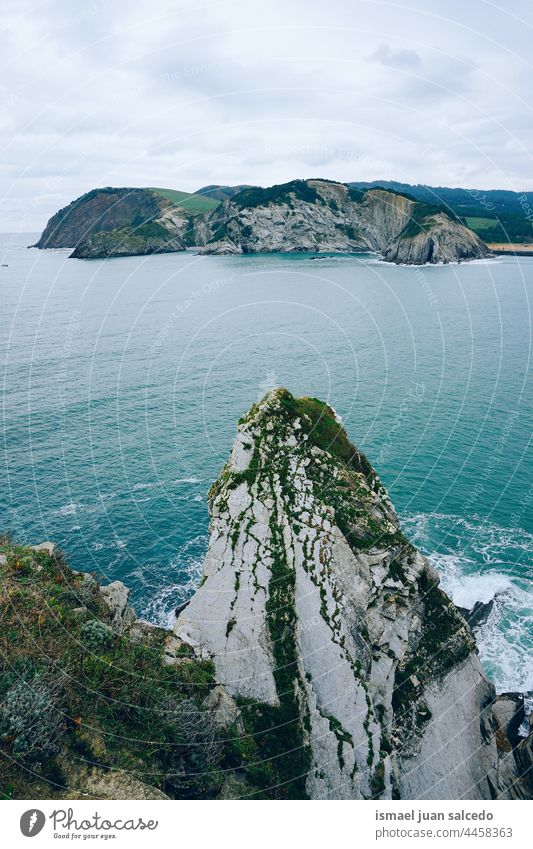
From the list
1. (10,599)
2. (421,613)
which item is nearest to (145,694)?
(10,599)

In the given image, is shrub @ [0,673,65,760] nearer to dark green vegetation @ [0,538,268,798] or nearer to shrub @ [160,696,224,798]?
dark green vegetation @ [0,538,268,798]

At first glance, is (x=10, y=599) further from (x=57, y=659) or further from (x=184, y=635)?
(x=184, y=635)

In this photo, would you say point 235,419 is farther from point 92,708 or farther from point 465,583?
point 92,708

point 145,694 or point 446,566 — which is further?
point 446,566

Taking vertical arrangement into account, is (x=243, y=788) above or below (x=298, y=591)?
below

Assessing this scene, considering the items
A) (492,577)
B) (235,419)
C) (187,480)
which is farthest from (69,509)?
(492,577)

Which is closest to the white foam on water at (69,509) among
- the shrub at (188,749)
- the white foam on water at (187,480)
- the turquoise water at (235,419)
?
the turquoise water at (235,419)
